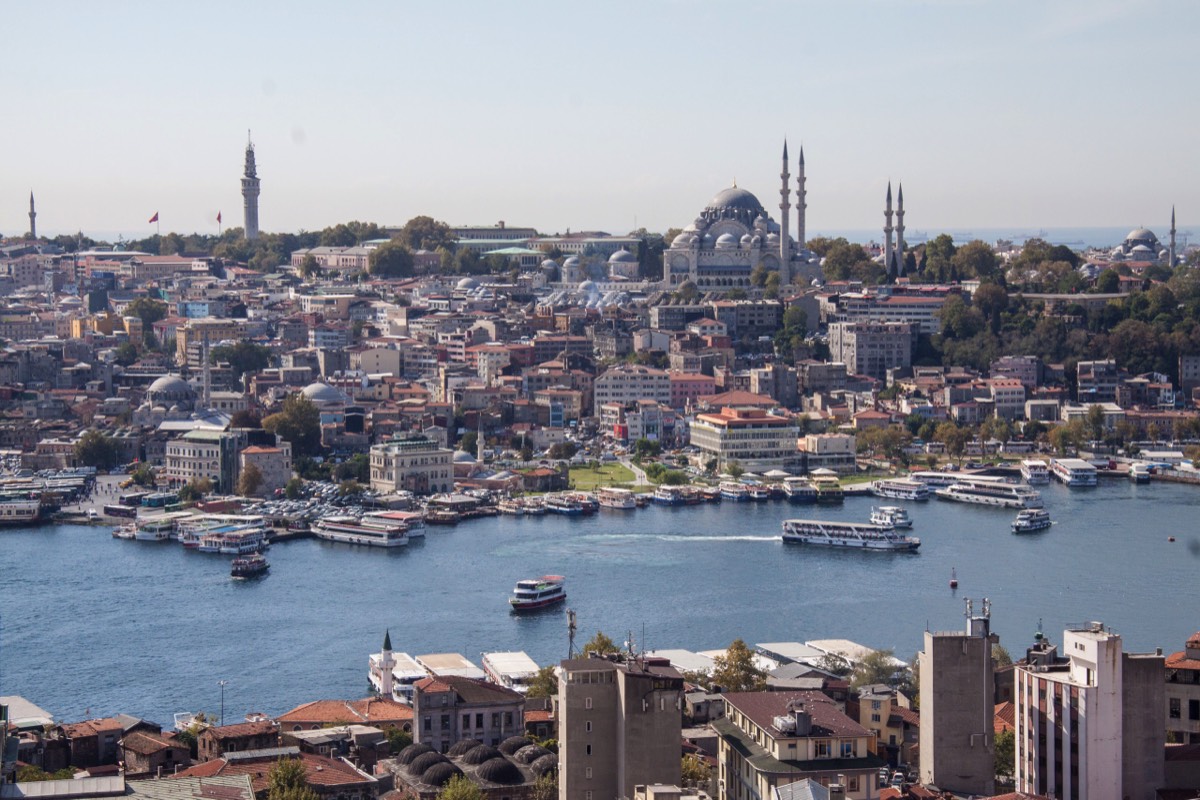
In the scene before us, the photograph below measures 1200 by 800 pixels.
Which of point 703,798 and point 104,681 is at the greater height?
point 703,798

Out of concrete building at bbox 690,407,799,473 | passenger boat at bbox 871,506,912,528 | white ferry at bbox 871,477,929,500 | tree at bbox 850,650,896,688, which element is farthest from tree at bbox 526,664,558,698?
concrete building at bbox 690,407,799,473

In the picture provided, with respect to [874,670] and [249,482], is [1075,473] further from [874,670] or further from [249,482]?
[874,670]

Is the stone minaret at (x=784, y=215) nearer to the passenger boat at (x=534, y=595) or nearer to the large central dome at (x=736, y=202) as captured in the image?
the large central dome at (x=736, y=202)

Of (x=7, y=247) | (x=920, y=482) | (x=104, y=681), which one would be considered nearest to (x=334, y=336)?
(x=920, y=482)

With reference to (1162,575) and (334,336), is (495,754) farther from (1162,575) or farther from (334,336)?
(334,336)

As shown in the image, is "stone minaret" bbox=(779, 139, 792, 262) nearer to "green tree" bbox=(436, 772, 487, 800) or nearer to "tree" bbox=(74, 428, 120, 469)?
"tree" bbox=(74, 428, 120, 469)

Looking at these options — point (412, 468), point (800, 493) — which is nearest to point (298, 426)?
point (412, 468)
